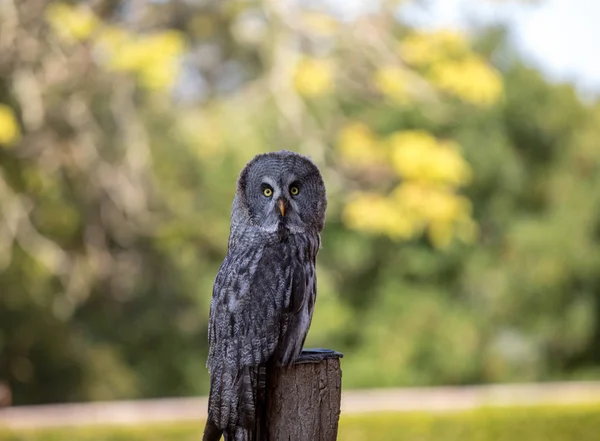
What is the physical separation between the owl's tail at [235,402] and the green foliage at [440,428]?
226 inches

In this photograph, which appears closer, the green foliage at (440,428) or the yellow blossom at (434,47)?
the green foliage at (440,428)

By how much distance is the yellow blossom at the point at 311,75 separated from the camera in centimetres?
996

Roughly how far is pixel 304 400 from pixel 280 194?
67 cm

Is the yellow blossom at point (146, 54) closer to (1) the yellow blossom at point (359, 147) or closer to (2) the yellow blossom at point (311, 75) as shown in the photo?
(2) the yellow blossom at point (311, 75)

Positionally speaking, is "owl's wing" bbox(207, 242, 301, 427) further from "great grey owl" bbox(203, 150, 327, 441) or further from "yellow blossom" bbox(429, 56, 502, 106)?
"yellow blossom" bbox(429, 56, 502, 106)

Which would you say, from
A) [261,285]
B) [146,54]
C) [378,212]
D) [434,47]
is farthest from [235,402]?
[434,47]

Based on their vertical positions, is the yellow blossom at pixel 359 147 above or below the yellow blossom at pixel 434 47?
below

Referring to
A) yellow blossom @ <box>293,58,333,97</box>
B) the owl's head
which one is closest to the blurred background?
yellow blossom @ <box>293,58,333,97</box>

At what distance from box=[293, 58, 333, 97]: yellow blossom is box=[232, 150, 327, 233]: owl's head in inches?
258

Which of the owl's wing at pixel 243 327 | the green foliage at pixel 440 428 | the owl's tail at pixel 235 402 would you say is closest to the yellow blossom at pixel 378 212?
the green foliage at pixel 440 428

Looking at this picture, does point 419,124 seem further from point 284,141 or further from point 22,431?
point 22,431

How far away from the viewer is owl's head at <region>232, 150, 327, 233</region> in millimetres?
3387

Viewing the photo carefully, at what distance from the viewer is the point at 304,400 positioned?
3.21 m

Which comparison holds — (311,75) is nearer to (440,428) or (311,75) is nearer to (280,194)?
(440,428)
